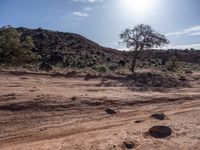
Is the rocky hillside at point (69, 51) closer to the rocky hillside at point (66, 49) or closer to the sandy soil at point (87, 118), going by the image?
the rocky hillside at point (66, 49)

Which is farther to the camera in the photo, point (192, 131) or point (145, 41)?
point (145, 41)

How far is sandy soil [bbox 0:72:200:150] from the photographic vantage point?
1149cm

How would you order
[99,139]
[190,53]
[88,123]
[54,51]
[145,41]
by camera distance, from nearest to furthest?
1. [99,139]
2. [88,123]
3. [145,41]
4. [54,51]
5. [190,53]

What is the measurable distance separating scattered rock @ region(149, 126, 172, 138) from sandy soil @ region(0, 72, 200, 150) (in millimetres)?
192

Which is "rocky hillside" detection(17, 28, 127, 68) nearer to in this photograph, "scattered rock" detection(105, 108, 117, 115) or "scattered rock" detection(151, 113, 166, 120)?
"scattered rock" detection(105, 108, 117, 115)

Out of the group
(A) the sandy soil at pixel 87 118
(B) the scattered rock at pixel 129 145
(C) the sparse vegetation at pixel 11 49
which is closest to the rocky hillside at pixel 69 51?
(C) the sparse vegetation at pixel 11 49

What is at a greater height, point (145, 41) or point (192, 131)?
point (145, 41)

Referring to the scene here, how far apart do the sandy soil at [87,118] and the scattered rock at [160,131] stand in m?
0.19

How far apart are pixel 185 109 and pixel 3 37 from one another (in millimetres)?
23593

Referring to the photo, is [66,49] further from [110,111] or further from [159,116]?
[159,116]

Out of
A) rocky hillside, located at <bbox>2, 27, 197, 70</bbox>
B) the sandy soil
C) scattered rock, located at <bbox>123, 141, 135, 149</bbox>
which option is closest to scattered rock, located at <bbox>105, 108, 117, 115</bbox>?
the sandy soil

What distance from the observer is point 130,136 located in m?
12.1

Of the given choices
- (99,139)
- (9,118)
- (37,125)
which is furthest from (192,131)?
(9,118)

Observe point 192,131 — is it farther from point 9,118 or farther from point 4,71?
point 4,71
